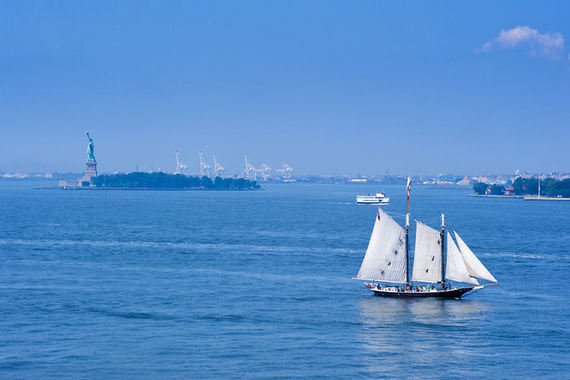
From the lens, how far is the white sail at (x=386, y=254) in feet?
176

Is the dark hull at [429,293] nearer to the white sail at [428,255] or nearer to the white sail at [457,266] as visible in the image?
the white sail at [457,266]

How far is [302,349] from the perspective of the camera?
39.5m

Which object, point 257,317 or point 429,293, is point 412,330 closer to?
point 429,293

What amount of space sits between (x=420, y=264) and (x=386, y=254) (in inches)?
94.5

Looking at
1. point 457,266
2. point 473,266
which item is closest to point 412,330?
point 457,266

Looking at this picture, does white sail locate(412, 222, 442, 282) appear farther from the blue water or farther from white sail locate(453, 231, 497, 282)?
the blue water

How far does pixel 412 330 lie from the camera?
43.6 metres

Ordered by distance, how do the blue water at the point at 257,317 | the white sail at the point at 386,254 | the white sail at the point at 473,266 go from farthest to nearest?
the white sail at the point at 386,254
the white sail at the point at 473,266
the blue water at the point at 257,317

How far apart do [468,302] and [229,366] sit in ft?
67.7

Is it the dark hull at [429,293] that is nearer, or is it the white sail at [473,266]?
the dark hull at [429,293]

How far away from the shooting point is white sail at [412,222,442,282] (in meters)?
53.2

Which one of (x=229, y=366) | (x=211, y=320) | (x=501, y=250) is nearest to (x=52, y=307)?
(x=211, y=320)

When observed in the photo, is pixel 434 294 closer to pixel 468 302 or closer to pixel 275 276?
pixel 468 302

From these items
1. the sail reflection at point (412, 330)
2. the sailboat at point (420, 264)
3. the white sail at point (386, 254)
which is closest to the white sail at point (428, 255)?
the sailboat at point (420, 264)
